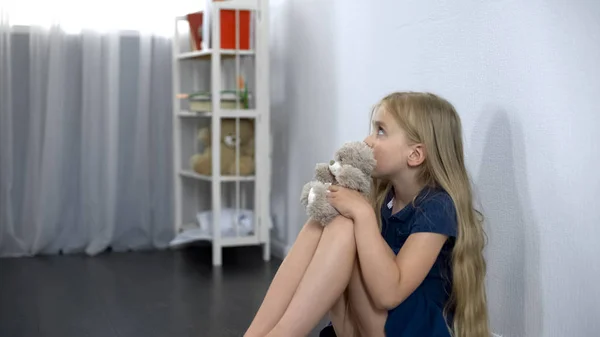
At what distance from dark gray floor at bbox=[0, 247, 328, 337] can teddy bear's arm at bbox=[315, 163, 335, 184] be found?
67cm

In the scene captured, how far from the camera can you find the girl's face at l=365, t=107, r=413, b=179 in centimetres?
164

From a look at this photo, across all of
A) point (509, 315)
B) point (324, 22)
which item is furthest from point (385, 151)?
point (324, 22)

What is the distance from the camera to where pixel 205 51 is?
315cm

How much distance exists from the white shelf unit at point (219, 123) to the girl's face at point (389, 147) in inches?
60.5

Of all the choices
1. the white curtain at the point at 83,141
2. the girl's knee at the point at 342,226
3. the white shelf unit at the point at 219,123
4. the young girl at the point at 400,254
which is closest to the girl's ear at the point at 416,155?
the young girl at the point at 400,254

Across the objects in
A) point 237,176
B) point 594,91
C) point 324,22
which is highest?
point 324,22

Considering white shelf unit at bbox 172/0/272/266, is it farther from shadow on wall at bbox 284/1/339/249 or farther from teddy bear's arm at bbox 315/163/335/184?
teddy bear's arm at bbox 315/163/335/184

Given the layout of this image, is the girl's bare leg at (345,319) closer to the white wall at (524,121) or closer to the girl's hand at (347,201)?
the girl's hand at (347,201)

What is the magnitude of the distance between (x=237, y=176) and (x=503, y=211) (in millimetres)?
1516

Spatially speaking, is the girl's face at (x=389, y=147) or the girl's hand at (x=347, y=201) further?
the girl's face at (x=389, y=147)

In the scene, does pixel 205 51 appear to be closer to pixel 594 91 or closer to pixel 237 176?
pixel 237 176

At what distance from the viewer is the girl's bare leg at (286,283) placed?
1.55m

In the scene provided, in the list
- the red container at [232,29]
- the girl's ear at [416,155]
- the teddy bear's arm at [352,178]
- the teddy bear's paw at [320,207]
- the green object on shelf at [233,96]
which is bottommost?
the teddy bear's paw at [320,207]

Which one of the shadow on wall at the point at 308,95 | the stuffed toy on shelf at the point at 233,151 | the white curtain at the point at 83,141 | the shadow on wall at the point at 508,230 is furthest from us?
the white curtain at the point at 83,141
